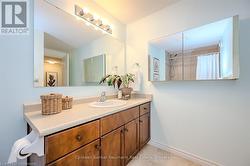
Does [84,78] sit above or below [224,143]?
above

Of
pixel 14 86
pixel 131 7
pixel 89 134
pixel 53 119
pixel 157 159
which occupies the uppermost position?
pixel 131 7

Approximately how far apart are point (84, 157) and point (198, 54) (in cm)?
169

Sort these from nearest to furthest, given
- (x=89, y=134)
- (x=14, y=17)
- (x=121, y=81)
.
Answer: (x=89, y=134) < (x=14, y=17) < (x=121, y=81)

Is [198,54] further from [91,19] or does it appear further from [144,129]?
[91,19]

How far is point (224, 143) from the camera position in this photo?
4.49ft

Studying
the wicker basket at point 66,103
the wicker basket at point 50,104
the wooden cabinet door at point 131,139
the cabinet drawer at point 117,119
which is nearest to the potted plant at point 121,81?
the cabinet drawer at point 117,119

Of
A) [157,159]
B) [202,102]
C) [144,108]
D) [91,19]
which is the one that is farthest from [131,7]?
[157,159]

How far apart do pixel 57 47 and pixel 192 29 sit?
5.55 ft

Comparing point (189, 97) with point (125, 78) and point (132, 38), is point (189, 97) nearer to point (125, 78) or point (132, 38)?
point (125, 78)

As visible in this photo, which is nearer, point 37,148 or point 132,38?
point 37,148

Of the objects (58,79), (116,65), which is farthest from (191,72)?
(58,79)

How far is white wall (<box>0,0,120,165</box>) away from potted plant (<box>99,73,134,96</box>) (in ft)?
3.15

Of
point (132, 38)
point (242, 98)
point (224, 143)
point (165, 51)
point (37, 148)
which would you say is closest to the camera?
point (37, 148)

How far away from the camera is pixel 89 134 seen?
3.15 feet
